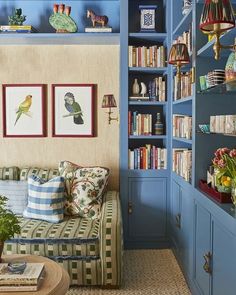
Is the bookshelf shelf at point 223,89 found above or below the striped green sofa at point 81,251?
above

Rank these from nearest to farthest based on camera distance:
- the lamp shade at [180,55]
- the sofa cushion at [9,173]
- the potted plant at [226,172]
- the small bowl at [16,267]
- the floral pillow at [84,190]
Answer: the small bowl at [16,267], the potted plant at [226,172], the lamp shade at [180,55], the floral pillow at [84,190], the sofa cushion at [9,173]

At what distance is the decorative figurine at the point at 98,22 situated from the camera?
365 cm

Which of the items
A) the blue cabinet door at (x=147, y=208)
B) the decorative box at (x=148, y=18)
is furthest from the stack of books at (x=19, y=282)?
the decorative box at (x=148, y=18)

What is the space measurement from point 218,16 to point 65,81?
2264mm

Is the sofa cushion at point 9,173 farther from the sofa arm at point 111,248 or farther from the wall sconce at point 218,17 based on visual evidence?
the wall sconce at point 218,17

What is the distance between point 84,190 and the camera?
11.0ft

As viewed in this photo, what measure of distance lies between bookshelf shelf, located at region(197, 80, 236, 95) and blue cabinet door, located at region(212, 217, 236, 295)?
80 centimetres

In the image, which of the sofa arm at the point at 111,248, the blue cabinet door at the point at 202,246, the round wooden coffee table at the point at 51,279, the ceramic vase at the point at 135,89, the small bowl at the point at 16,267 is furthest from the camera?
the ceramic vase at the point at 135,89

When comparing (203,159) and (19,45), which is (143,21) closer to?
(19,45)

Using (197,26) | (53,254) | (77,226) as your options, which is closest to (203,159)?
(197,26)

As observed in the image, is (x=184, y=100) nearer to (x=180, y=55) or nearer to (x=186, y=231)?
(x=180, y=55)

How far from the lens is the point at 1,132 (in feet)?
12.9

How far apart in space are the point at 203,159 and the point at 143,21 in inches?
68.7

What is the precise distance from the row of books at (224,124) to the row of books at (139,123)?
1362mm
